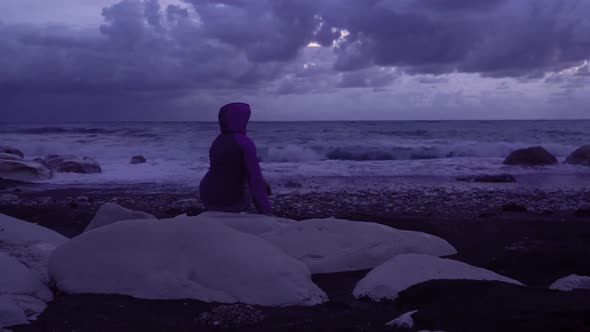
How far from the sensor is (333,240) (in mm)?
4504

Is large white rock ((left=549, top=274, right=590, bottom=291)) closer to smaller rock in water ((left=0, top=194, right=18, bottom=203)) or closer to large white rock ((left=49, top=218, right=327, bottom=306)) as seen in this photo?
large white rock ((left=49, top=218, right=327, bottom=306))

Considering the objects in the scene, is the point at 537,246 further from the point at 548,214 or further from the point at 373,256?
the point at 548,214

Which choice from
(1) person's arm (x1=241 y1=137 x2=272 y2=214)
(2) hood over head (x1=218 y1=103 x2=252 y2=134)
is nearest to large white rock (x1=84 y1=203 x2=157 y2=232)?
(1) person's arm (x1=241 y1=137 x2=272 y2=214)

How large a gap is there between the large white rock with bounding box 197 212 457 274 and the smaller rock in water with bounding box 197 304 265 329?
1294 millimetres

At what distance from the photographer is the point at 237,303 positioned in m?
3.18

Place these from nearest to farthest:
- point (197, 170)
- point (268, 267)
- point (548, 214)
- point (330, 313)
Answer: point (330, 313), point (268, 267), point (548, 214), point (197, 170)

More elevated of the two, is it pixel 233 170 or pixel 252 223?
pixel 233 170

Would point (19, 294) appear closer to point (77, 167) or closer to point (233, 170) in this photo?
point (233, 170)

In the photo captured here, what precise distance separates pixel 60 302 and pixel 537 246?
4.45 meters

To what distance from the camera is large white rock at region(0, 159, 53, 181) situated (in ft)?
40.4

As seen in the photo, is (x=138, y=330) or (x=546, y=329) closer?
(x=546, y=329)

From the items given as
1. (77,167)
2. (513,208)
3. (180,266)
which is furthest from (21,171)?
(513,208)

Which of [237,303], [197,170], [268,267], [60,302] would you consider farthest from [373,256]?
[197,170]

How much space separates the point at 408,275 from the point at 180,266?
1659 millimetres
